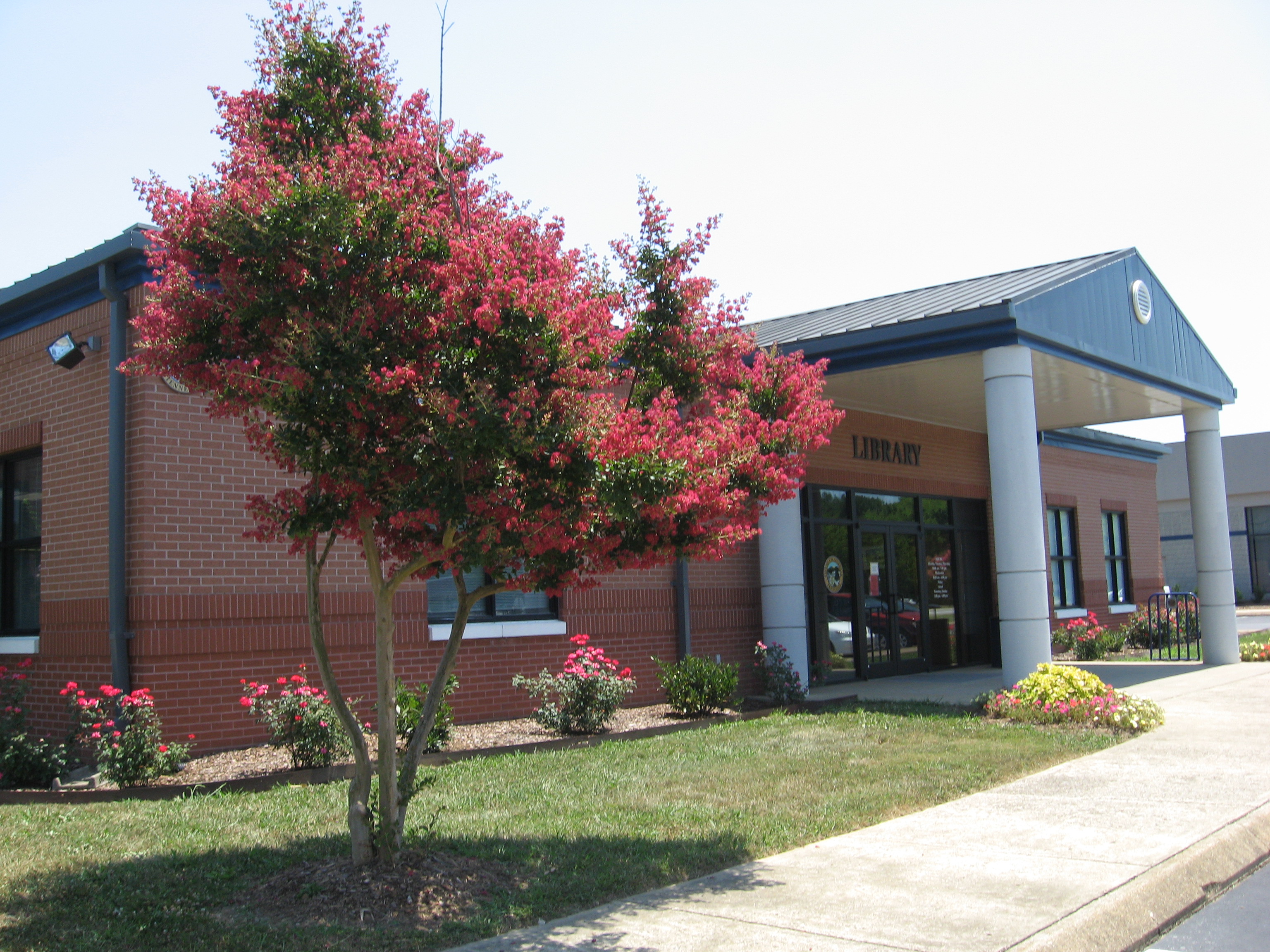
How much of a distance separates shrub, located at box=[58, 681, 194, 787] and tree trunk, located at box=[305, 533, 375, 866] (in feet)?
10.9

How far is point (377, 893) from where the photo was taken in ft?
17.0

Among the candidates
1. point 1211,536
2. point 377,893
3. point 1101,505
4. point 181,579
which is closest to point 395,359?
point 377,893

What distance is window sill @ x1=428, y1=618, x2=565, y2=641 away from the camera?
11.0m

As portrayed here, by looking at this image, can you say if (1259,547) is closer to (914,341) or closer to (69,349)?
(914,341)

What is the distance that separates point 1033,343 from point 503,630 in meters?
6.44

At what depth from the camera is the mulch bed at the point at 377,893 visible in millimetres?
5008

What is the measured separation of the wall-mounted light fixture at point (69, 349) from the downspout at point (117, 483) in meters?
0.42

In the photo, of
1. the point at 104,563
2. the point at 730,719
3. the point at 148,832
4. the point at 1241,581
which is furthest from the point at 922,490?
the point at 1241,581

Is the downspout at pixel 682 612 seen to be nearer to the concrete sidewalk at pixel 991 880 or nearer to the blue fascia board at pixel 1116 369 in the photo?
the blue fascia board at pixel 1116 369

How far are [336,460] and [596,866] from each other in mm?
2518

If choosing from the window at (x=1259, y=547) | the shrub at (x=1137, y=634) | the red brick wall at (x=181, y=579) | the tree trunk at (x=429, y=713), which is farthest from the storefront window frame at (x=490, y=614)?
the window at (x=1259, y=547)

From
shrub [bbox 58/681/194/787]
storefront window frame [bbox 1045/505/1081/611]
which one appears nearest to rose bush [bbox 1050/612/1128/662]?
storefront window frame [bbox 1045/505/1081/611]

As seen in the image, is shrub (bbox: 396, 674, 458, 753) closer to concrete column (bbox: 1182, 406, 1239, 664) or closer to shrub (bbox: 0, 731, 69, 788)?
shrub (bbox: 0, 731, 69, 788)

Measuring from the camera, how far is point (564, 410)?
4.98m
